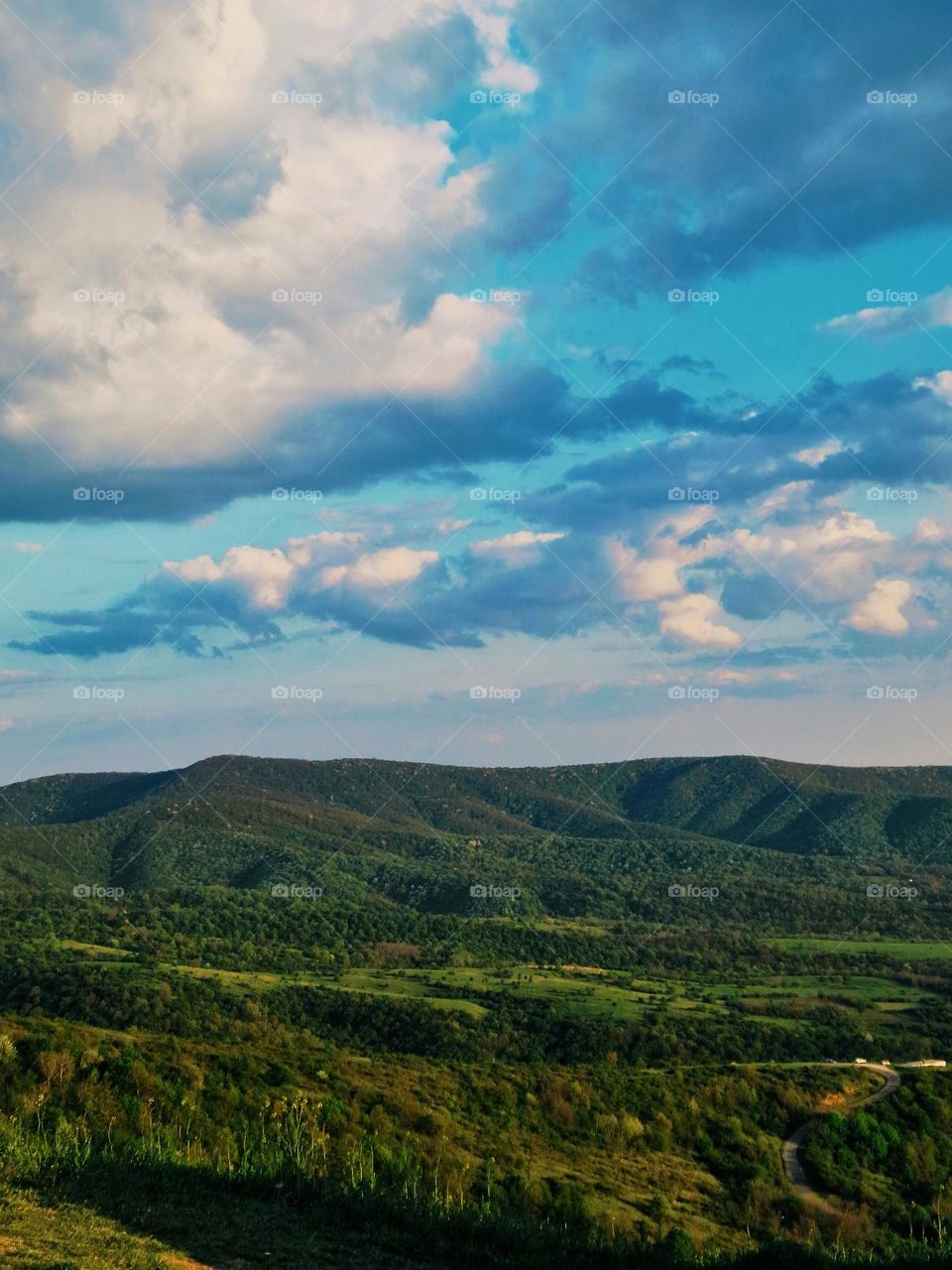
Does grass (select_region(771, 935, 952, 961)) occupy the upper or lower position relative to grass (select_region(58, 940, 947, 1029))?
lower

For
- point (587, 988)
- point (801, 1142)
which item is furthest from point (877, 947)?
point (801, 1142)

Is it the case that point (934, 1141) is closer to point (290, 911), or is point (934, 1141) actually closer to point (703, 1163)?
point (703, 1163)

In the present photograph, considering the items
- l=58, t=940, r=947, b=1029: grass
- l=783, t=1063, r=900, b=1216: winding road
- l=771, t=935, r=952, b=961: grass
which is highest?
l=783, t=1063, r=900, b=1216: winding road

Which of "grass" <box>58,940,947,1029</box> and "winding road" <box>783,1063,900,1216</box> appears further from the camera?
"grass" <box>58,940,947,1029</box>

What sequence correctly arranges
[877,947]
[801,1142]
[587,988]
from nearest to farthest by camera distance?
[801,1142]
[587,988]
[877,947]

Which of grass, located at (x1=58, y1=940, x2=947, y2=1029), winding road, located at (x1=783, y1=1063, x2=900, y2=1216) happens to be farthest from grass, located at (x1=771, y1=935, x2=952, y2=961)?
winding road, located at (x1=783, y1=1063, x2=900, y2=1216)

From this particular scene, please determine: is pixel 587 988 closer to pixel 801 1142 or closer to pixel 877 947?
pixel 801 1142

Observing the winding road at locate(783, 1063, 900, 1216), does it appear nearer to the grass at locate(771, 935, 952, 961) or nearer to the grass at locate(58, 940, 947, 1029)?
the grass at locate(58, 940, 947, 1029)

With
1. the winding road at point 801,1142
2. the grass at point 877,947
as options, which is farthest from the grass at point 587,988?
the winding road at point 801,1142
